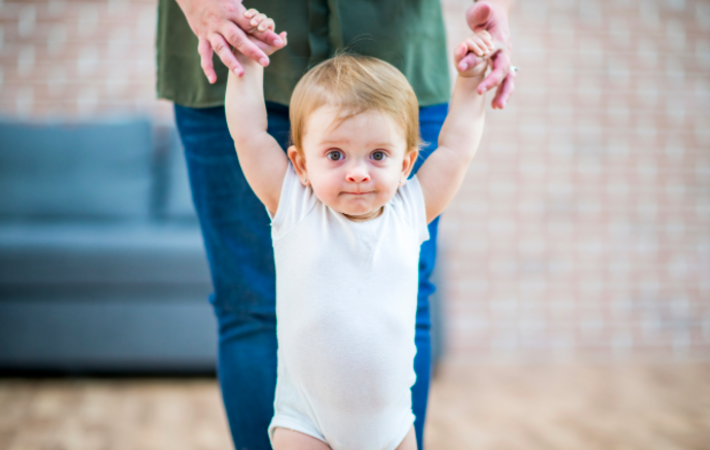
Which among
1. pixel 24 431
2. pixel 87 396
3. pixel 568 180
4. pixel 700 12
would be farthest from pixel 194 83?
pixel 700 12

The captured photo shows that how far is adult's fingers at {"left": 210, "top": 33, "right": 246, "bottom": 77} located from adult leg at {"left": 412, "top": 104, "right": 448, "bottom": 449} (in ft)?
0.97

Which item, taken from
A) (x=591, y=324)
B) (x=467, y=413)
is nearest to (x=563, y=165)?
(x=591, y=324)

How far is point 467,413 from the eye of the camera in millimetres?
1901

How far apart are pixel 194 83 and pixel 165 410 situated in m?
1.33

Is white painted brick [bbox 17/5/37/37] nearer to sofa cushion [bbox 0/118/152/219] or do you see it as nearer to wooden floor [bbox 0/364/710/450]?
sofa cushion [bbox 0/118/152/219]

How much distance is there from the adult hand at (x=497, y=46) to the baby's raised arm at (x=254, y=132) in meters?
0.27

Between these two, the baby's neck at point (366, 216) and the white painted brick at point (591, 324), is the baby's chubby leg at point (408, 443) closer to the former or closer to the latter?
the baby's neck at point (366, 216)

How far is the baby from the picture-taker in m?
0.70

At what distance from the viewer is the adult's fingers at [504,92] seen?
2.53 feet

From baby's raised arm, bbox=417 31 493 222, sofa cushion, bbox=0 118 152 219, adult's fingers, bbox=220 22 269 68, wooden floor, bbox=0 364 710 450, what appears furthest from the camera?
sofa cushion, bbox=0 118 152 219

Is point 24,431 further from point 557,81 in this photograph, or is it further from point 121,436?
point 557,81

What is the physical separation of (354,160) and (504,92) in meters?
0.23

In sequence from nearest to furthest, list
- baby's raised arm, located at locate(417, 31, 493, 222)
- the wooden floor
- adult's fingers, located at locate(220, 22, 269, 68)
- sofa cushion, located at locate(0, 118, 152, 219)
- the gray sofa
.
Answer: adult's fingers, located at locate(220, 22, 269, 68) → baby's raised arm, located at locate(417, 31, 493, 222) → the wooden floor → the gray sofa → sofa cushion, located at locate(0, 118, 152, 219)

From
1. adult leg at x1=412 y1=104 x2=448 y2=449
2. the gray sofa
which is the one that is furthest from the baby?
the gray sofa
